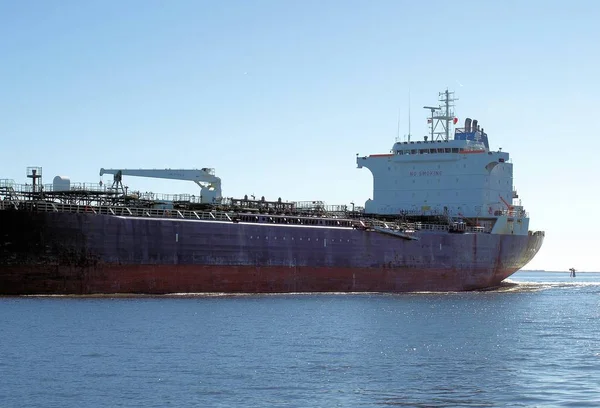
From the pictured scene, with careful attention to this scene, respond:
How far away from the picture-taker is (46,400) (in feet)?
61.1

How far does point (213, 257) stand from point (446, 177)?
2363cm

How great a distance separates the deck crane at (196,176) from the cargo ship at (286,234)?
0.07 m

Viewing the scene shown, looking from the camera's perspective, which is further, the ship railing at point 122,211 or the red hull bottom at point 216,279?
the ship railing at point 122,211

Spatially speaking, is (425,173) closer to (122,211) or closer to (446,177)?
(446,177)

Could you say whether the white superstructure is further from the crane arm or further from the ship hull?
the crane arm

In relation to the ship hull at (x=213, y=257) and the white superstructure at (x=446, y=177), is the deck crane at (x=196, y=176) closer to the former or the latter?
the ship hull at (x=213, y=257)

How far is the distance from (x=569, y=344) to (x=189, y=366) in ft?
39.6

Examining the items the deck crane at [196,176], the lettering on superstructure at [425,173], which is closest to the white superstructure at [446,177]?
the lettering on superstructure at [425,173]

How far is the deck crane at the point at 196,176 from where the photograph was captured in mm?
47469

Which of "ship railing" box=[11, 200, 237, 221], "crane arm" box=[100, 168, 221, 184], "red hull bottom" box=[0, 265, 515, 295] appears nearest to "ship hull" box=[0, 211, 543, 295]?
"red hull bottom" box=[0, 265, 515, 295]

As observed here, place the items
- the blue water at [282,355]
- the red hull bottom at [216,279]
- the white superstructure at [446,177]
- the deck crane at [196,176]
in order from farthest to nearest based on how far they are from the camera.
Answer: the white superstructure at [446,177], the deck crane at [196,176], the red hull bottom at [216,279], the blue water at [282,355]

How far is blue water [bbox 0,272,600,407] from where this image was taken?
1919 cm

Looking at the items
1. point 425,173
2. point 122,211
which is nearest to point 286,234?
point 122,211

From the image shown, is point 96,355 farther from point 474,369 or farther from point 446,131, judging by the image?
point 446,131
